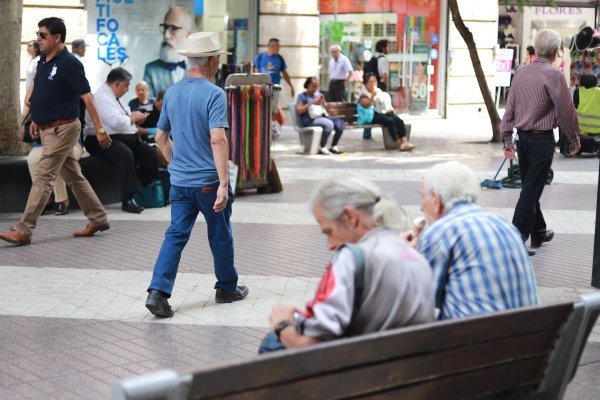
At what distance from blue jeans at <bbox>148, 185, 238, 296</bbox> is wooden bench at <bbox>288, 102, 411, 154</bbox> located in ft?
30.7

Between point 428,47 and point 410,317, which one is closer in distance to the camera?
point 410,317

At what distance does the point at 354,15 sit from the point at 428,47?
1.83 metres

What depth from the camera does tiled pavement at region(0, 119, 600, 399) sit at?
19.4 feet

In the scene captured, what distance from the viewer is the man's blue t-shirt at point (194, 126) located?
22.3 feet

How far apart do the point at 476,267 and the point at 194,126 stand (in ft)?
10.6

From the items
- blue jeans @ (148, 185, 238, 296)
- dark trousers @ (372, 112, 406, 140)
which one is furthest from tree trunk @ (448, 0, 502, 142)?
blue jeans @ (148, 185, 238, 296)

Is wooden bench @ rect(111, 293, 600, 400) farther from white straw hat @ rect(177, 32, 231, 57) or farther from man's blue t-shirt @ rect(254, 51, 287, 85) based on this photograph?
man's blue t-shirt @ rect(254, 51, 287, 85)

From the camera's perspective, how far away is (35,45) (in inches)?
486

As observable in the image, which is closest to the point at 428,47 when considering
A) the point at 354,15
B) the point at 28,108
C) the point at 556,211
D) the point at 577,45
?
the point at 354,15

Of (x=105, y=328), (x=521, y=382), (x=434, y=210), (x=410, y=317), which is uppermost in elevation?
(x=434, y=210)

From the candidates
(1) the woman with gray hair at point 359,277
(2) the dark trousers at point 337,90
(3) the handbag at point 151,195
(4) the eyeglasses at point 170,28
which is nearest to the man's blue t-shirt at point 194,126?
(1) the woman with gray hair at point 359,277

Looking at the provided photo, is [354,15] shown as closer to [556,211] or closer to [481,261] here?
[556,211]

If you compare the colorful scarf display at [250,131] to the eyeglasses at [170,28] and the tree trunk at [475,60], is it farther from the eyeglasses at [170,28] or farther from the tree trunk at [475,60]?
the eyeglasses at [170,28]

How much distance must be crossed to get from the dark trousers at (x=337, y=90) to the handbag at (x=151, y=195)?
1056 centimetres
